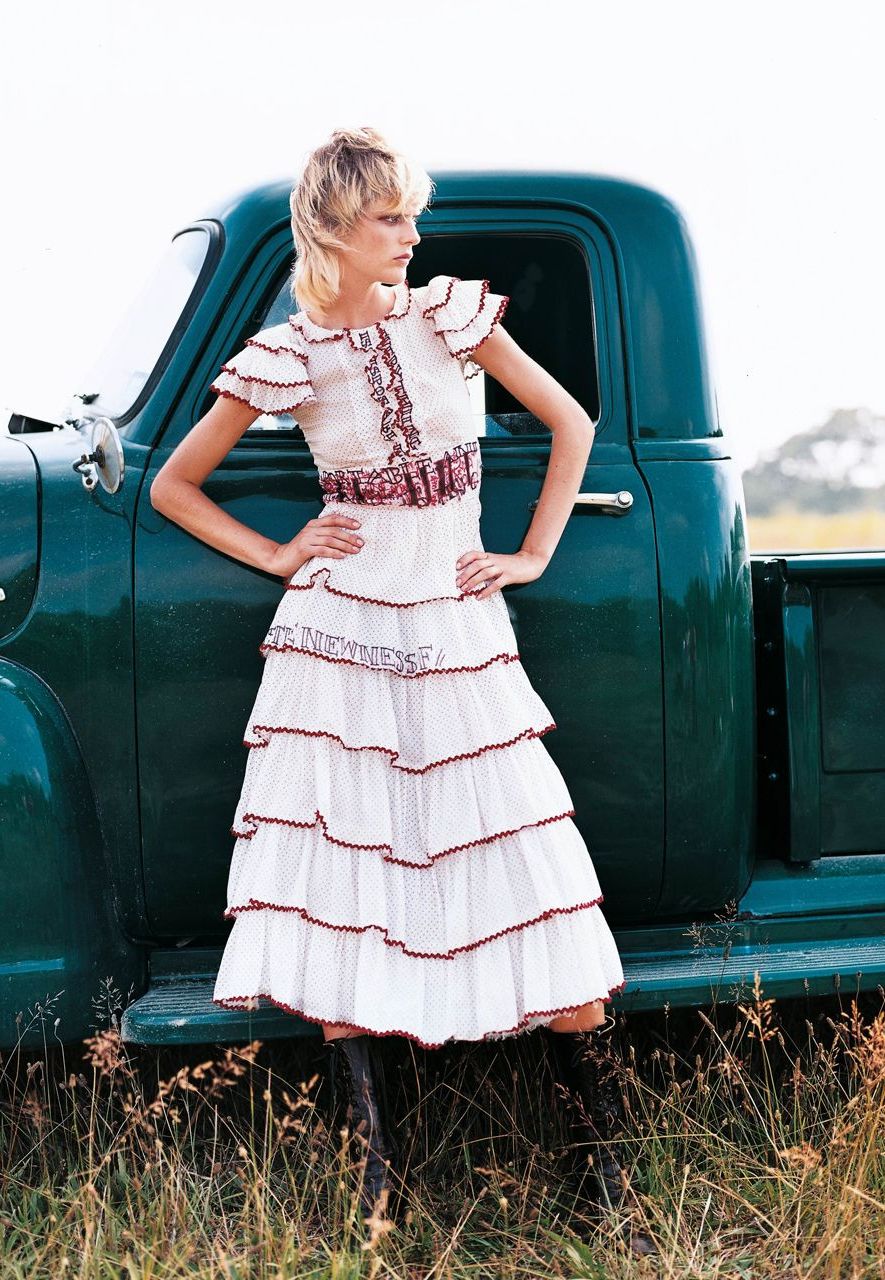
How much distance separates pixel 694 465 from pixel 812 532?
2536 cm

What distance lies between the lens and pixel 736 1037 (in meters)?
2.97

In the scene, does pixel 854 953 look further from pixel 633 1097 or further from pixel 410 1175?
pixel 410 1175

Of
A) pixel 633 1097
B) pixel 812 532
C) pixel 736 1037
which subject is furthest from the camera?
pixel 812 532

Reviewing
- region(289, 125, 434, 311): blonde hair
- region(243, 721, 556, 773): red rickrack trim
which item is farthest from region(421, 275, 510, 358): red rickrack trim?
region(243, 721, 556, 773): red rickrack trim

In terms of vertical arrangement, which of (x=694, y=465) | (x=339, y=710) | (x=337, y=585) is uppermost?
(x=694, y=465)

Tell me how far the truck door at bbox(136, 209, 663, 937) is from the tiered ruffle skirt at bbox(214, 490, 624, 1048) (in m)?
0.26

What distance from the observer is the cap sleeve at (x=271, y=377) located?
2.30 m

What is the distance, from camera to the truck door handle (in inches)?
103

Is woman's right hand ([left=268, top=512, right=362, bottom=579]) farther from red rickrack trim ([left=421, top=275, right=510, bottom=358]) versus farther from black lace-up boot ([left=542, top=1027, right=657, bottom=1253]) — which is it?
black lace-up boot ([left=542, top=1027, right=657, bottom=1253])

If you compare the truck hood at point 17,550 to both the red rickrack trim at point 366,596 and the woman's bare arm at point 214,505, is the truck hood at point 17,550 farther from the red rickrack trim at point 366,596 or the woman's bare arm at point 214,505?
the red rickrack trim at point 366,596

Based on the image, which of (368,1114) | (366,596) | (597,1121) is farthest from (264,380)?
(597,1121)

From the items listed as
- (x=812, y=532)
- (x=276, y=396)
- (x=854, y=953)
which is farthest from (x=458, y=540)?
(x=812, y=532)

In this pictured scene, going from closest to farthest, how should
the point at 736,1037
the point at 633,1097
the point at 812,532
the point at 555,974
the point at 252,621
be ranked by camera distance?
the point at 555,974, the point at 252,621, the point at 633,1097, the point at 736,1037, the point at 812,532

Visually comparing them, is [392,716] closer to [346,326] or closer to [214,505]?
[214,505]
